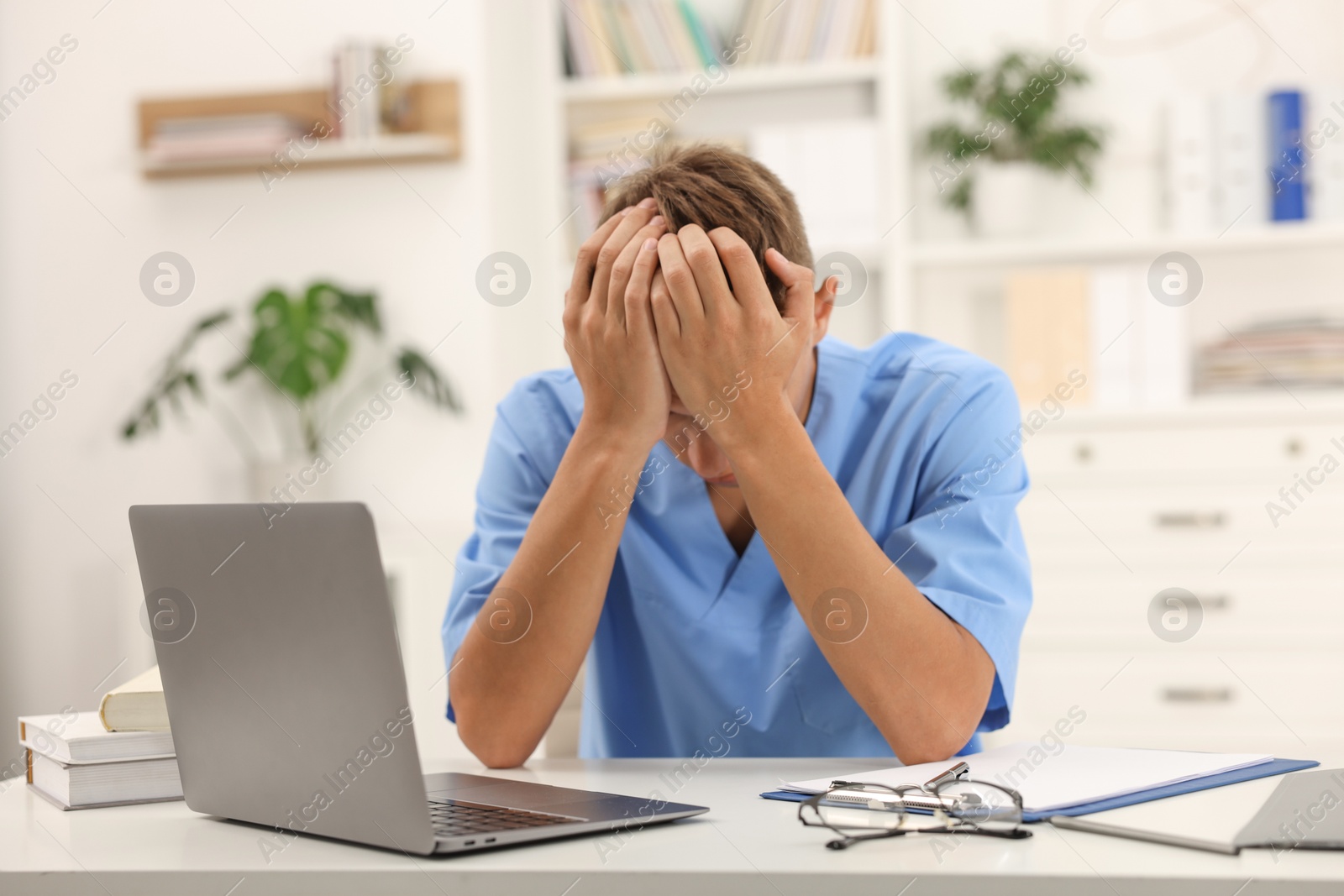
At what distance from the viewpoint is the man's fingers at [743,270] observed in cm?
109

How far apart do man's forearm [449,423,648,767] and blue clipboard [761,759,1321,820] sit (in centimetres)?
32

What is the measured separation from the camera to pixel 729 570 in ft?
4.18

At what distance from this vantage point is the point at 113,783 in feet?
3.12

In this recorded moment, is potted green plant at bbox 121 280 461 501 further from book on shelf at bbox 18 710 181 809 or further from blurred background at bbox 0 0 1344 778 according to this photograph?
book on shelf at bbox 18 710 181 809

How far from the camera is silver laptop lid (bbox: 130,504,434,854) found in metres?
0.70

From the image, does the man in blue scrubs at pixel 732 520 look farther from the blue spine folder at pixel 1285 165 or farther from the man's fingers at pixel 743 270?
A: the blue spine folder at pixel 1285 165

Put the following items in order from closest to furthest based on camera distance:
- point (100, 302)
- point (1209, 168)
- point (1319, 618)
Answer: point (1319, 618) < point (1209, 168) < point (100, 302)

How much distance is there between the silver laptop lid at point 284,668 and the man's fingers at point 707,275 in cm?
47

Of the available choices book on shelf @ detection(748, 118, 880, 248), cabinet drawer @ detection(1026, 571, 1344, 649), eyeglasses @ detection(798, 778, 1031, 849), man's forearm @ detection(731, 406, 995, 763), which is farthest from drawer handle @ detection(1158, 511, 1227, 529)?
eyeglasses @ detection(798, 778, 1031, 849)

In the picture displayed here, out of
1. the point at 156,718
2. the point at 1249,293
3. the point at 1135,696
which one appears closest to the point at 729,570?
the point at 156,718

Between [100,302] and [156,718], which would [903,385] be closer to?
[156,718]

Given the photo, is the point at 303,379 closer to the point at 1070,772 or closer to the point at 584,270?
the point at 584,270

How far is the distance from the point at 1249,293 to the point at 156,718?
2726mm

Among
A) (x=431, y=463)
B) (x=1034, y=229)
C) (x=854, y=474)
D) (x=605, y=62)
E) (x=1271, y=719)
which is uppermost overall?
(x=605, y=62)
